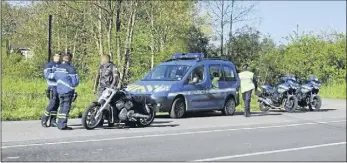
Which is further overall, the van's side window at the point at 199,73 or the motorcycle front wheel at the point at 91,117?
the van's side window at the point at 199,73

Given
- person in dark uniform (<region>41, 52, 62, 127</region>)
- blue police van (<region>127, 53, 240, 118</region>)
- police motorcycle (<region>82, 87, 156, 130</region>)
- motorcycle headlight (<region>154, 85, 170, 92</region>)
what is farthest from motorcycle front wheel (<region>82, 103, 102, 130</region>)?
motorcycle headlight (<region>154, 85, 170, 92</region>)

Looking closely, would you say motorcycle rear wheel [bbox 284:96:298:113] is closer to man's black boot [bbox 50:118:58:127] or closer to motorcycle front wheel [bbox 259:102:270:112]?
motorcycle front wheel [bbox 259:102:270:112]

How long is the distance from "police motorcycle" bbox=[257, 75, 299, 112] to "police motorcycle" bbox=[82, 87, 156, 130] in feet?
24.4

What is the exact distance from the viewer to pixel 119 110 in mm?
13031

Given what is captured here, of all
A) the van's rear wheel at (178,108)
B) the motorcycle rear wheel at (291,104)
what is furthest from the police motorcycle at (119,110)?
the motorcycle rear wheel at (291,104)

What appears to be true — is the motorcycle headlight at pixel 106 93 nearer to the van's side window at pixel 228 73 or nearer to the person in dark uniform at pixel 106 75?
the person in dark uniform at pixel 106 75

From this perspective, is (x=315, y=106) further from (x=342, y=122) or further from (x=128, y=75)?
(x=128, y=75)

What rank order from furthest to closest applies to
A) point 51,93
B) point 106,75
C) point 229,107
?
point 229,107 → point 106,75 → point 51,93

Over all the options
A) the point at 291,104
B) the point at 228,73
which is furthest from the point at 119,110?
the point at 291,104

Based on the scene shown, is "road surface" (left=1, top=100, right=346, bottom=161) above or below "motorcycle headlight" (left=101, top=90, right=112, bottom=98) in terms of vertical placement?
below

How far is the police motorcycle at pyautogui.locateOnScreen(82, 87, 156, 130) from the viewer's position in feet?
41.1

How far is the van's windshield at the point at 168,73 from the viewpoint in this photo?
16.7 meters

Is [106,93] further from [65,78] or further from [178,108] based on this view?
Answer: [178,108]

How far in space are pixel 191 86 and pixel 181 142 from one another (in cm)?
568
